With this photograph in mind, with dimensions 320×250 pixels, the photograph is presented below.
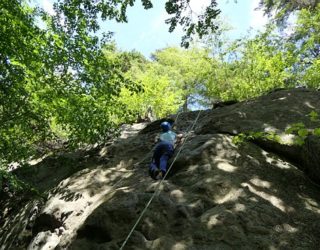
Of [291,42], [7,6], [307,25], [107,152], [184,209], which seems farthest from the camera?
[291,42]

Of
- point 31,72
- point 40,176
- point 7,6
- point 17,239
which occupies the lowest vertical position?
point 17,239

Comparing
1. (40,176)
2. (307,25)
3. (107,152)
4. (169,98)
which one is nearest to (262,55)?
(307,25)

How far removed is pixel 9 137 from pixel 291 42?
1944 cm

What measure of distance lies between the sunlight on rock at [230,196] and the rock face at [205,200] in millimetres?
17

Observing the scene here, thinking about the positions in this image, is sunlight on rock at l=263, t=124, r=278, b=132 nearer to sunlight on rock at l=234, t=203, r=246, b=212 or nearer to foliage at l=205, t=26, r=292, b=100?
sunlight on rock at l=234, t=203, r=246, b=212

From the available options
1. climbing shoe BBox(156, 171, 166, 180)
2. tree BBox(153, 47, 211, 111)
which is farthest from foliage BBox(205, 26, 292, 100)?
climbing shoe BBox(156, 171, 166, 180)

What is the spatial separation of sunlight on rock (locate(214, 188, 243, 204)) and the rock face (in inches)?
0.7

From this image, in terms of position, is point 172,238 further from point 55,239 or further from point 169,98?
point 169,98

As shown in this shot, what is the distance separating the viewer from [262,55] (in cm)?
2120

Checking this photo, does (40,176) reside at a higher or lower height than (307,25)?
lower

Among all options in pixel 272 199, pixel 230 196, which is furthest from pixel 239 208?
pixel 272 199

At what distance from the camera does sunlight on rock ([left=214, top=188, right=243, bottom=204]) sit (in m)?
6.01

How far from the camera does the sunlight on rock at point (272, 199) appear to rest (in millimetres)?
5809

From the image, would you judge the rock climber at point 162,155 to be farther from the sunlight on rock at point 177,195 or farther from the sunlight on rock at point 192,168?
the sunlight on rock at point 177,195
